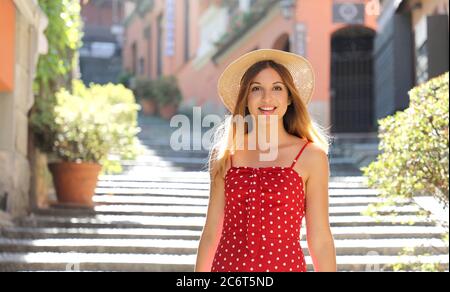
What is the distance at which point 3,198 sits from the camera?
7.89m

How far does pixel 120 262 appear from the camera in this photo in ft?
22.6

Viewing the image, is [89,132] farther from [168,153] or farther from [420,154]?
[420,154]

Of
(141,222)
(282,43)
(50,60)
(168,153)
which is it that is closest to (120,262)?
(141,222)


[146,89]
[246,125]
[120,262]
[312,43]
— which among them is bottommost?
[120,262]

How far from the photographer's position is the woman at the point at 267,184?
2.65m

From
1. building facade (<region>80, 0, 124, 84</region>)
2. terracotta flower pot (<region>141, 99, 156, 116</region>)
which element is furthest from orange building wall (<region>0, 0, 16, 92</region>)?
building facade (<region>80, 0, 124, 84</region>)

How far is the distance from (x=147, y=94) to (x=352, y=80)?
818cm

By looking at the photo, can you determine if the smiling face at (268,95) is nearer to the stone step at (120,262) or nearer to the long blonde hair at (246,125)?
the long blonde hair at (246,125)

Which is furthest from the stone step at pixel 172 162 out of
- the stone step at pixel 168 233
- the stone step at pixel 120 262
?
the stone step at pixel 120 262

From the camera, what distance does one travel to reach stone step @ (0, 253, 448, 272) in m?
6.71

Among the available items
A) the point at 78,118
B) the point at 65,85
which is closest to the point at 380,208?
the point at 78,118

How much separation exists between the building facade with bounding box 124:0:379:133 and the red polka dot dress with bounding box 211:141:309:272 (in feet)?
34.3

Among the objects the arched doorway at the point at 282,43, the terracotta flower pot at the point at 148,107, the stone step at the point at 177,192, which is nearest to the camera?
the stone step at the point at 177,192

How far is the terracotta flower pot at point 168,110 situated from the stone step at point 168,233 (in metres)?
15.2
